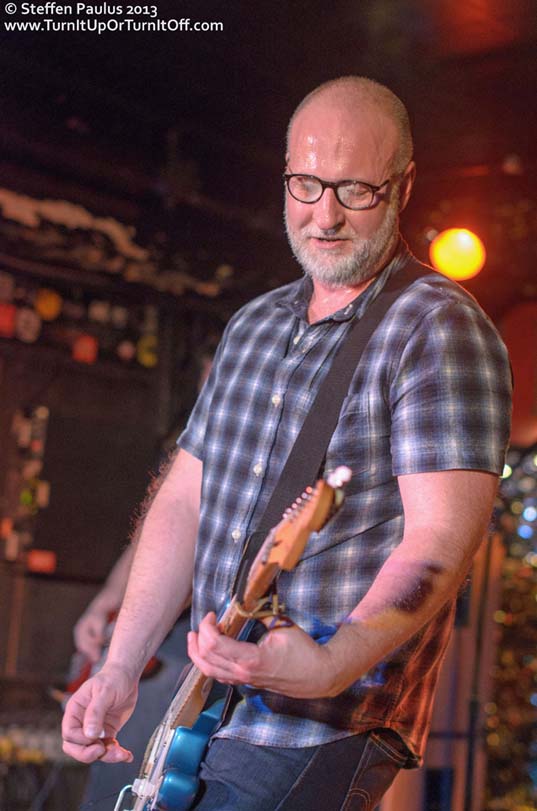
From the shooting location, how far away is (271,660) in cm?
164

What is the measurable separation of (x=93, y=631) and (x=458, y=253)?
291 cm

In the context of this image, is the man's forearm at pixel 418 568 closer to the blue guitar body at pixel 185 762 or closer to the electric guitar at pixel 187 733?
the electric guitar at pixel 187 733

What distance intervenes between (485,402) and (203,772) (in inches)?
36.5

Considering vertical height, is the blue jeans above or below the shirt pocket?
below

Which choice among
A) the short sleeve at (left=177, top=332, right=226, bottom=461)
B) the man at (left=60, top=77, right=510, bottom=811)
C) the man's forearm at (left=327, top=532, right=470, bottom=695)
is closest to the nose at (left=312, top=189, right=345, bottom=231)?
the man at (left=60, top=77, right=510, bottom=811)

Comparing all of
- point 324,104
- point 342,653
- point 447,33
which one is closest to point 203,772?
point 342,653

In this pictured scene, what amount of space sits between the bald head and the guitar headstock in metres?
1.04

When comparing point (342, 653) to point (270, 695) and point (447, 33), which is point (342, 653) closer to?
point (270, 695)

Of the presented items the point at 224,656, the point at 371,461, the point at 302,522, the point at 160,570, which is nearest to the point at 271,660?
the point at 224,656

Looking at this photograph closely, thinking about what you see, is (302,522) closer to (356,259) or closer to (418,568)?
(418,568)

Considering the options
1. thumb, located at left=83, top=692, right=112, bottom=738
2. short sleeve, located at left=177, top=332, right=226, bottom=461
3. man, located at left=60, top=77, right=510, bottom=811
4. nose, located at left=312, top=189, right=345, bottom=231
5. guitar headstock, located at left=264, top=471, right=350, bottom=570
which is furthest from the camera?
short sleeve, located at left=177, top=332, right=226, bottom=461

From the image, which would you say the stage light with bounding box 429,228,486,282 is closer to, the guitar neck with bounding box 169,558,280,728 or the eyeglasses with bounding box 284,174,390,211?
the eyeglasses with bounding box 284,174,390,211

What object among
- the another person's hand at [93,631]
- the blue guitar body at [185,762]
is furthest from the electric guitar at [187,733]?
the another person's hand at [93,631]

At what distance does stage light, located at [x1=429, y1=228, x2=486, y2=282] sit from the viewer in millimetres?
5816
